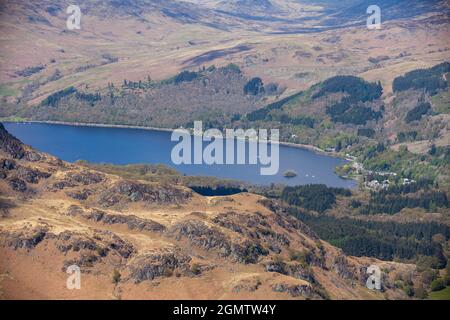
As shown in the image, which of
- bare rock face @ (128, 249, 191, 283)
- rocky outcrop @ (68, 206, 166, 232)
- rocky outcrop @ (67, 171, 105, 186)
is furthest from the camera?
rocky outcrop @ (67, 171, 105, 186)

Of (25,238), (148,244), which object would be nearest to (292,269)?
(148,244)

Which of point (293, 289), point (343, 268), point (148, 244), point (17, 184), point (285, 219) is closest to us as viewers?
point (293, 289)

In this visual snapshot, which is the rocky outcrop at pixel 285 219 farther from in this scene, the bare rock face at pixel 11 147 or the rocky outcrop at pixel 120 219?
the bare rock face at pixel 11 147

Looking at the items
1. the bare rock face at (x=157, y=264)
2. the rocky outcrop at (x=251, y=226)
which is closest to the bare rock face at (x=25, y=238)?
the bare rock face at (x=157, y=264)

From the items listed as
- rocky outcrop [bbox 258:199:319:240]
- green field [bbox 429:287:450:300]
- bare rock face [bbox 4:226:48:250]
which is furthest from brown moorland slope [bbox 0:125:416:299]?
green field [bbox 429:287:450:300]

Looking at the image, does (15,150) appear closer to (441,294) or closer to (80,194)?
(80,194)

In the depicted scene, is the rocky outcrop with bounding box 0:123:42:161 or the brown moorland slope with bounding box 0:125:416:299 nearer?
the brown moorland slope with bounding box 0:125:416:299

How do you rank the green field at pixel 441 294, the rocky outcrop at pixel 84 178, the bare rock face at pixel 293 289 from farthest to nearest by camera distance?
the green field at pixel 441 294 < the rocky outcrop at pixel 84 178 < the bare rock face at pixel 293 289

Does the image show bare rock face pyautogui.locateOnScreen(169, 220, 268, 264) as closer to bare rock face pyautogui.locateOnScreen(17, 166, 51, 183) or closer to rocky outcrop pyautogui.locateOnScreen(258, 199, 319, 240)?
rocky outcrop pyautogui.locateOnScreen(258, 199, 319, 240)

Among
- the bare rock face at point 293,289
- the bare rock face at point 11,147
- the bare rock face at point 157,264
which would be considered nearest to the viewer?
the bare rock face at point 293,289
